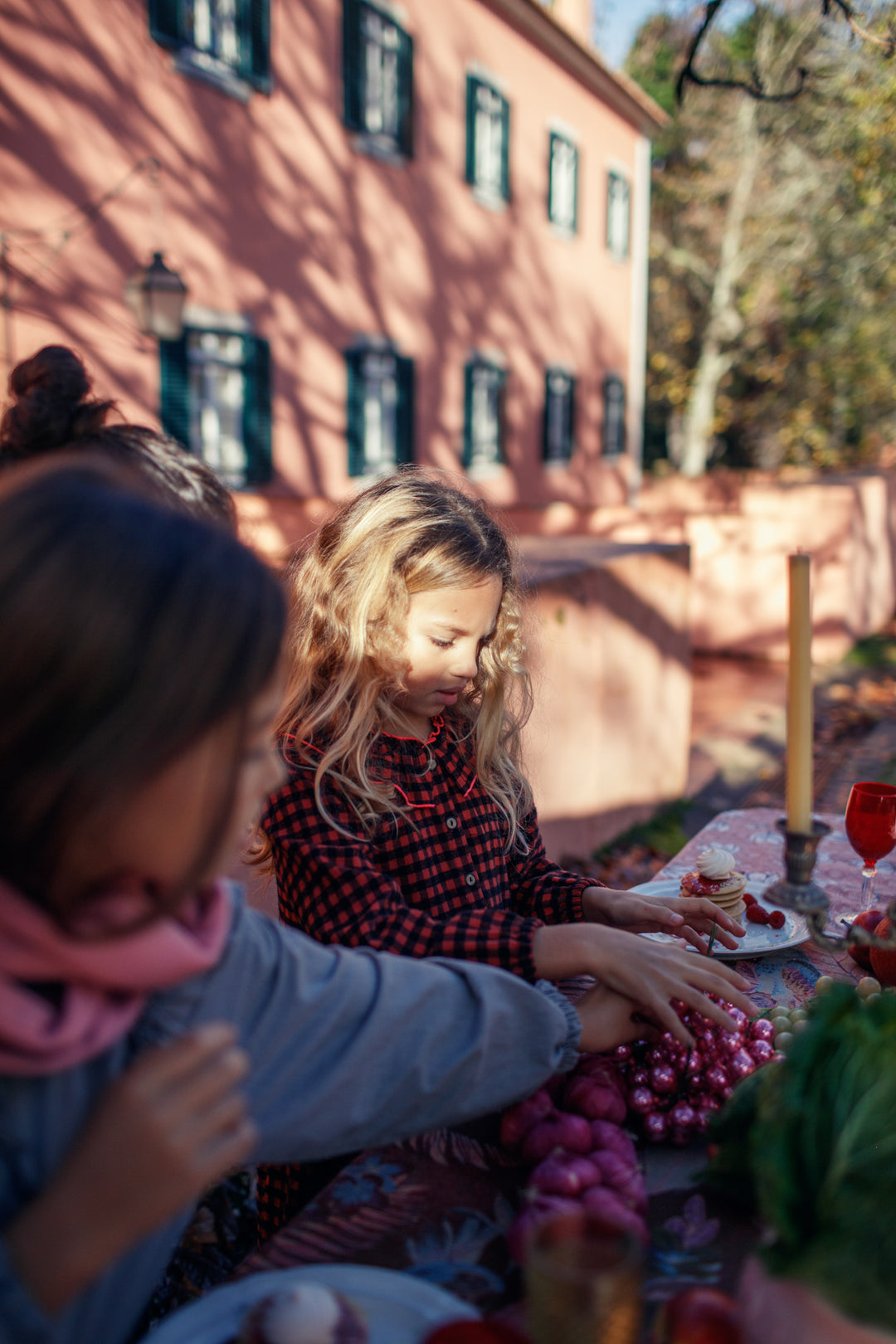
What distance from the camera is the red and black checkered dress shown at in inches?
61.0

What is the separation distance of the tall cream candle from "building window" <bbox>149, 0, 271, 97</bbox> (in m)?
7.79

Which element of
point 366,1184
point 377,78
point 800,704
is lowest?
point 366,1184

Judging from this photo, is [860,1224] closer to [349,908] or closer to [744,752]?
[349,908]

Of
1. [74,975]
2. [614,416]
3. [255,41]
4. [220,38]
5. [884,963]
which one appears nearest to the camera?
[74,975]

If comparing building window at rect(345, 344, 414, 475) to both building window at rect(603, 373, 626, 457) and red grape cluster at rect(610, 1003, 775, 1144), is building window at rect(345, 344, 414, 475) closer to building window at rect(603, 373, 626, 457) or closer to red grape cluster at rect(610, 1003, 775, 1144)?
building window at rect(603, 373, 626, 457)

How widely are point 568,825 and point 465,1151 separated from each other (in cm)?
401

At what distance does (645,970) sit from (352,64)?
9.90m

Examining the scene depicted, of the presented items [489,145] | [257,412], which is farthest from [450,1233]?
[489,145]

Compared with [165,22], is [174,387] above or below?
below

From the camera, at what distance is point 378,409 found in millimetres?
10625

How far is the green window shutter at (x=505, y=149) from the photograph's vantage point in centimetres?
1236

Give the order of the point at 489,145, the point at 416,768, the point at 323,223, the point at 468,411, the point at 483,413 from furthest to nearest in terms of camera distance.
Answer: the point at 483,413 → the point at 489,145 → the point at 468,411 → the point at 323,223 → the point at 416,768

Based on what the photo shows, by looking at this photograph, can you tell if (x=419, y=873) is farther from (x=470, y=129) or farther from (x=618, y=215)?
(x=618, y=215)

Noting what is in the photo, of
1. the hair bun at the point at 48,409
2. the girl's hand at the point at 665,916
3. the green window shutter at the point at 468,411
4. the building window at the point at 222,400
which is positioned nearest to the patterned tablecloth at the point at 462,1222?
the girl's hand at the point at 665,916
